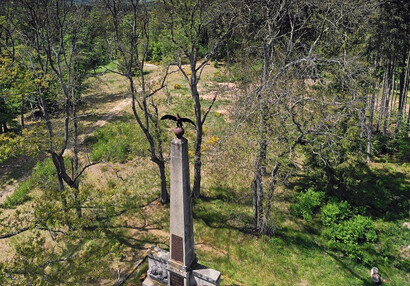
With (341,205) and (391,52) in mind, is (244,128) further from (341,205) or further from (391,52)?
(391,52)

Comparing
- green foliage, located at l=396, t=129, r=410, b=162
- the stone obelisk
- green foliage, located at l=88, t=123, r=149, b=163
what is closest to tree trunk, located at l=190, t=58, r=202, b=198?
green foliage, located at l=88, t=123, r=149, b=163

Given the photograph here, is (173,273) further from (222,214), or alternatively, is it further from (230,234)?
(222,214)

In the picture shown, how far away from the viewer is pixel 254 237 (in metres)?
15.4

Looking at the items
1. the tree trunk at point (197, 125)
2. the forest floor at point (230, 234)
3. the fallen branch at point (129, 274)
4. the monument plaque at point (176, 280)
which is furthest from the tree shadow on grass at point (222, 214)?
the monument plaque at point (176, 280)

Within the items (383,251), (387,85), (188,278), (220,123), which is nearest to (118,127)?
(220,123)

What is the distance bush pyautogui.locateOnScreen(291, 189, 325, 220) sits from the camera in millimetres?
17188

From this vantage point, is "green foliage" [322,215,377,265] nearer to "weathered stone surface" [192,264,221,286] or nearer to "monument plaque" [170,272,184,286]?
"weathered stone surface" [192,264,221,286]

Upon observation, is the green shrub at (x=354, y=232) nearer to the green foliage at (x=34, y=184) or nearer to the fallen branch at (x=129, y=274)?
the fallen branch at (x=129, y=274)

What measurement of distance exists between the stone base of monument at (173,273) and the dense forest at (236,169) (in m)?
1.07

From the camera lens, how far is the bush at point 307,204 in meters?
17.2

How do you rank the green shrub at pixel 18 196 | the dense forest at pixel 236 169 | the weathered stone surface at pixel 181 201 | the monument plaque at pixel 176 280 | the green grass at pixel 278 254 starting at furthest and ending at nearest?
the green shrub at pixel 18 196, the green grass at pixel 278 254, the dense forest at pixel 236 169, the monument plaque at pixel 176 280, the weathered stone surface at pixel 181 201

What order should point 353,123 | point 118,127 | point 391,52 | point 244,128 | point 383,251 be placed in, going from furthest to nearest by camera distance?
point 118,127 → point 391,52 → point 353,123 → point 383,251 → point 244,128

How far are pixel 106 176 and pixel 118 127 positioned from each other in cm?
751

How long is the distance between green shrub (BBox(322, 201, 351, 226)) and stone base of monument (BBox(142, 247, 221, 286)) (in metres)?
8.54
